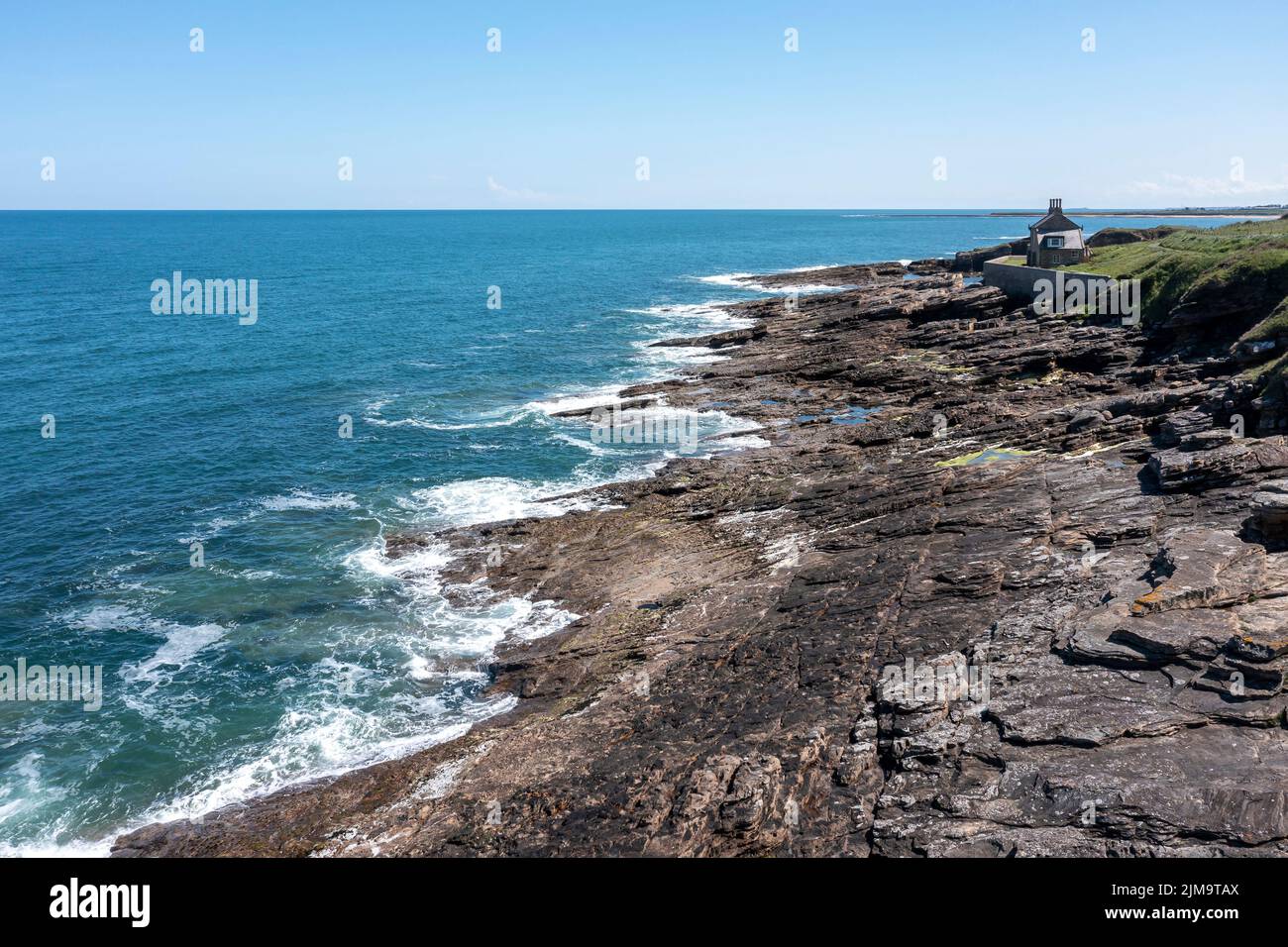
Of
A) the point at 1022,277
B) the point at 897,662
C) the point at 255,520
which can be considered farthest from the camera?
the point at 1022,277

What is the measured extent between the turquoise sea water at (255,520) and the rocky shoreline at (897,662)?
8.36 ft

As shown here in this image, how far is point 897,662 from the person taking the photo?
902 inches

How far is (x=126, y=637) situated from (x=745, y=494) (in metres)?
26.9

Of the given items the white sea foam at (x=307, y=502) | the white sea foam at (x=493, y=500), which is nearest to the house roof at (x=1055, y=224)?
the white sea foam at (x=493, y=500)

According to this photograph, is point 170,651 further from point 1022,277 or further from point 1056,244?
point 1056,244

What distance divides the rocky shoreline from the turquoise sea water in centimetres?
255

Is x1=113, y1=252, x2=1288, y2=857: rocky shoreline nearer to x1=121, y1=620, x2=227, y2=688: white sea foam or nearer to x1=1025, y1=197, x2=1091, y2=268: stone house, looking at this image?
x1=121, y1=620, x2=227, y2=688: white sea foam

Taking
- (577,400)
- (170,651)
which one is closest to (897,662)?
(170,651)

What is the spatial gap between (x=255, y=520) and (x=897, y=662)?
33355mm

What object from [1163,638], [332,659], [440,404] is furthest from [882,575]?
[440,404]

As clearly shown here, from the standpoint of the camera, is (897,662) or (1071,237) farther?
(1071,237)

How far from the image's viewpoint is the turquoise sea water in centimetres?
2606

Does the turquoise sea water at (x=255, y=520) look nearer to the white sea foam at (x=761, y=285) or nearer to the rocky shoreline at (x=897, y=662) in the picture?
the rocky shoreline at (x=897, y=662)

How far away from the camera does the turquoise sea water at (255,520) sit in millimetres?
26062
